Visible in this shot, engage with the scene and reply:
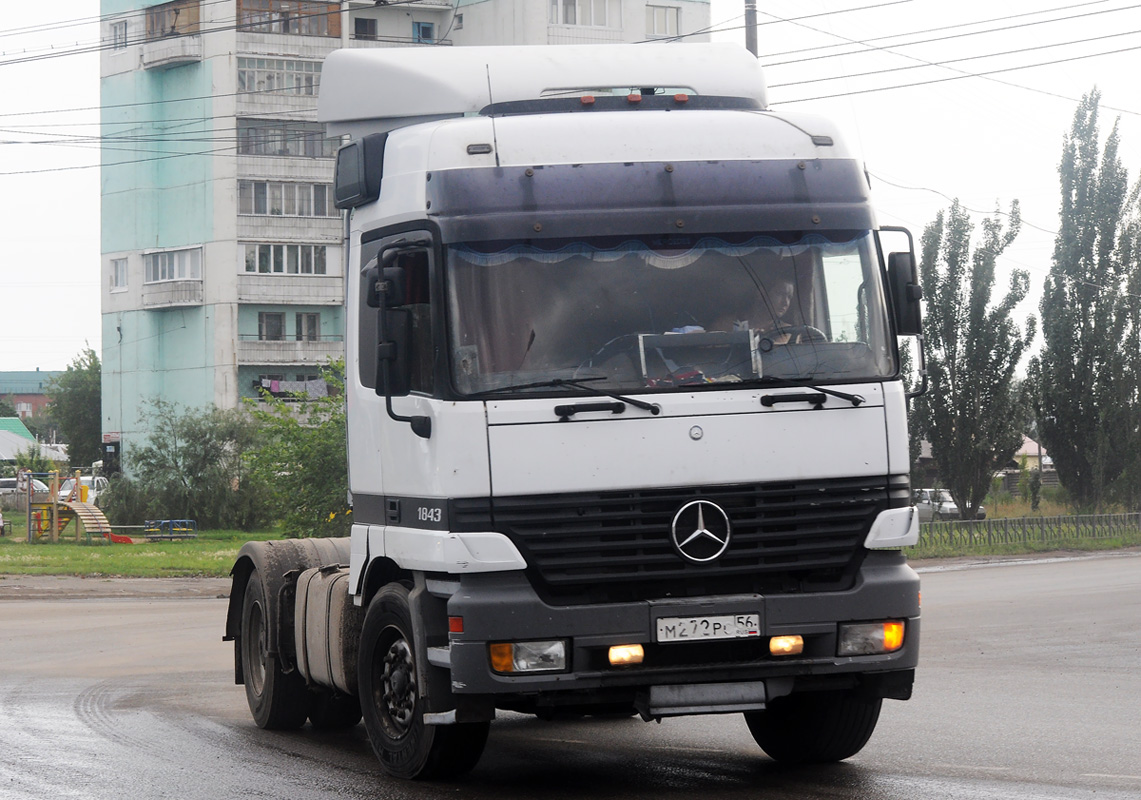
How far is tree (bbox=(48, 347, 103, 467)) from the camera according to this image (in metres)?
98.4

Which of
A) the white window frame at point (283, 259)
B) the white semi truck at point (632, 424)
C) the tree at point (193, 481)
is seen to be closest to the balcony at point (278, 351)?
the white window frame at point (283, 259)

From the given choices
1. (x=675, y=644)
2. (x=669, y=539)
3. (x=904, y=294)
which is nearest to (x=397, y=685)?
(x=675, y=644)

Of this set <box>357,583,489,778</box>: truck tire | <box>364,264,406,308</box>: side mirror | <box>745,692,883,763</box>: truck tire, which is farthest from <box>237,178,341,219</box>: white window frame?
<box>364,264,406,308</box>: side mirror

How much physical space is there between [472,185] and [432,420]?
1164 millimetres

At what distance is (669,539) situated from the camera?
7.43 meters

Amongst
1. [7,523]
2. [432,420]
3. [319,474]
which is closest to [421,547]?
[432,420]

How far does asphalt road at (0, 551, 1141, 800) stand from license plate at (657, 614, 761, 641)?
83cm

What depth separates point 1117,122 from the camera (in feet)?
147

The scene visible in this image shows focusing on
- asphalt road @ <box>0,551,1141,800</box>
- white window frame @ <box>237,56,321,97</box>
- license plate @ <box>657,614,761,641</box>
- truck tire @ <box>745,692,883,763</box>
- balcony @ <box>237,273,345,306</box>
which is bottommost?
asphalt road @ <box>0,551,1141,800</box>

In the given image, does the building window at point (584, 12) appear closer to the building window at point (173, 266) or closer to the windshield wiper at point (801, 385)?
the building window at point (173, 266)

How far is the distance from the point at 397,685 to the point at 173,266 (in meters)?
66.9

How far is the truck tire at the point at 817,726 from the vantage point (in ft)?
27.9

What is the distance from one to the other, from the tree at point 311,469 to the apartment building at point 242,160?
34.9m

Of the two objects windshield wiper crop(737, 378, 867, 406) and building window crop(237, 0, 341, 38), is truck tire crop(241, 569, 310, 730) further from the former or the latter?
building window crop(237, 0, 341, 38)
